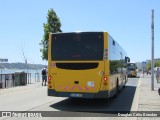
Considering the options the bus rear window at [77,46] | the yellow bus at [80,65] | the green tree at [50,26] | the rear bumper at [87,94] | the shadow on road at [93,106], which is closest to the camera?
the shadow on road at [93,106]

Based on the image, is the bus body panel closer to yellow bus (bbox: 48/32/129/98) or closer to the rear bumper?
yellow bus (bbox: 48/32/129/98)

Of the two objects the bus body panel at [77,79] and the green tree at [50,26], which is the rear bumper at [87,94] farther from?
the green tree at [50,26]

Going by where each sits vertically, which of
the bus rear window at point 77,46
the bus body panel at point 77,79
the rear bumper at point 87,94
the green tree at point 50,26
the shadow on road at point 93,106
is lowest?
the shadow on road at point 93,106

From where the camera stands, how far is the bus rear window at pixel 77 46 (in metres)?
15.5

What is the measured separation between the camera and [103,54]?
605 inches

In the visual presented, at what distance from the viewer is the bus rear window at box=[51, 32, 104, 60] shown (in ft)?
50.7

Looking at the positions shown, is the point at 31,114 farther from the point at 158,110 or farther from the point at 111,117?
the point at 158,110

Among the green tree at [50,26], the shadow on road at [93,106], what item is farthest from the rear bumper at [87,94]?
the green tree at [50,26]

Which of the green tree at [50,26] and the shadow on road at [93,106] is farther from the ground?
the green tree at [50,26]

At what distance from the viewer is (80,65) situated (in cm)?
1559

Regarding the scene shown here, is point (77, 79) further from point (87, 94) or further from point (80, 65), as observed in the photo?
point (87, 94)

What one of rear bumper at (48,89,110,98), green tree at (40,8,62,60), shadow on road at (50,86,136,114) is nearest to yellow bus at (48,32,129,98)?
rear bumper at (48,89,110,98)

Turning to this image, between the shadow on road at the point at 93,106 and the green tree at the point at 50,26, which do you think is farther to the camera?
the green tree at the point at 50,26

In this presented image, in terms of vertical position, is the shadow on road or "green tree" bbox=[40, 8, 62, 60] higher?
"green tree" bbox=[40, 8, 62, 60]
